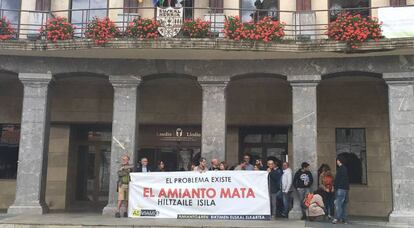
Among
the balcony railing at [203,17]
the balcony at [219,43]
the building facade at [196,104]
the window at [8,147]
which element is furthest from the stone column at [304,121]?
the window at [8,147]

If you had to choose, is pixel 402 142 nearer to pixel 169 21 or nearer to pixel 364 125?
pixel 364 125

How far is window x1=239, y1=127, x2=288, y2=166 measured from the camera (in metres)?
18.6

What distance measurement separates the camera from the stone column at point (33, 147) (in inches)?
599

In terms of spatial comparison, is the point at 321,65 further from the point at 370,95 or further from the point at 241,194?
the point at 241,194

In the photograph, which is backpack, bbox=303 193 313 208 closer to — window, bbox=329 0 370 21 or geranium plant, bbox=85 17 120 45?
window, bbox=329 0 370 21

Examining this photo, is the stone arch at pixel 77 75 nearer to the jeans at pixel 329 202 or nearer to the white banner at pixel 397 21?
the jeans at pixel 329 202

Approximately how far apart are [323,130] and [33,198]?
10.0m

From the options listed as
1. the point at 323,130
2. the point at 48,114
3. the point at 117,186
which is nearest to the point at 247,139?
the point at 323,130

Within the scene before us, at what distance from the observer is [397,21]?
14.5m

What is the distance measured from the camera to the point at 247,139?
1875cm

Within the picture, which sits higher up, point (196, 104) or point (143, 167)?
point (196, 104)

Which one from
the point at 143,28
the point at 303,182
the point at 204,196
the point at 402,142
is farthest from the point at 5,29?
the point at 402,142

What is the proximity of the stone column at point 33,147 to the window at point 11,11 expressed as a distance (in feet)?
7.69

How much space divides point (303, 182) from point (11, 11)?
11.0 meters
